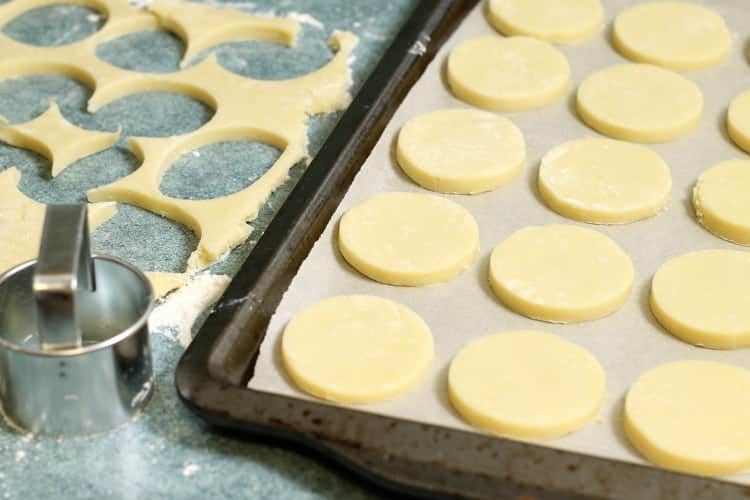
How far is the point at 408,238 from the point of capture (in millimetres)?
1429

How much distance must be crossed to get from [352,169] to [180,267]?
0.26 m

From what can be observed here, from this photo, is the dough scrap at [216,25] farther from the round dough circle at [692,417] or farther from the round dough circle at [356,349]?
the round dough circle at [692,417]

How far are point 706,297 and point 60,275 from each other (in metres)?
0.75

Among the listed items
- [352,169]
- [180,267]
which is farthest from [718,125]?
[180,267]

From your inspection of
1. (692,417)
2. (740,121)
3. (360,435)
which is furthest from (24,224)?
(740,121)

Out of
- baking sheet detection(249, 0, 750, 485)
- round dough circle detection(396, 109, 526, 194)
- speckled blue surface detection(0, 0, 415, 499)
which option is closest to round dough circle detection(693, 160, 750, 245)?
baking sheet detection(249, 0, 750, 485)

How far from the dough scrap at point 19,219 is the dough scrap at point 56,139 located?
0.21 ft

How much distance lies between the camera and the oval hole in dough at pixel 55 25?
6.29 ft

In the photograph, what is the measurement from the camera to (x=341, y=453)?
1.13 m

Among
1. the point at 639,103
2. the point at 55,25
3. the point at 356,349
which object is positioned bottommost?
the point at 55,25

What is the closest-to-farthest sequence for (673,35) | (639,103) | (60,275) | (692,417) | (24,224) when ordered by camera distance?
1. (60,275)
2. (692,417)
3. (24,224)
4. (639,103)
5. (673,35)

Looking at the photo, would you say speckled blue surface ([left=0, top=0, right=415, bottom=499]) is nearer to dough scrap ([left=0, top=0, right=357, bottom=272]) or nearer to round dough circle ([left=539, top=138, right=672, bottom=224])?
dough scrap ([left=0, top=0, right=357, bottom=272])

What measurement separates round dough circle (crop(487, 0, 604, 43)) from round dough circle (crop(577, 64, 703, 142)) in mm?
123

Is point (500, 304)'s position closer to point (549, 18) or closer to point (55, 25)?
point (549, 18)
